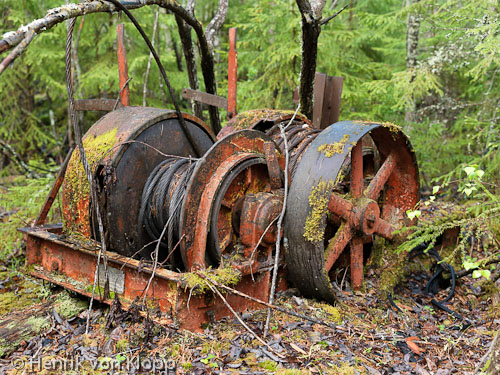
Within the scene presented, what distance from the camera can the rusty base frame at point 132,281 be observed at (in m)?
3.31

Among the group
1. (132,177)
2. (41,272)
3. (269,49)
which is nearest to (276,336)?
(132,177)

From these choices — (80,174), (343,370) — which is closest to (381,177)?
(343,370)

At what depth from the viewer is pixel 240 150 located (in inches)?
155

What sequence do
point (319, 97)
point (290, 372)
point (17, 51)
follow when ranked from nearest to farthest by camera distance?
1. point (17, 51)
2. point (290, 372)
3. point (319, 97)

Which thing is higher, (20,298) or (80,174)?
(80,174)

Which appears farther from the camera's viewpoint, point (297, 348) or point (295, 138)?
point (295, 138)

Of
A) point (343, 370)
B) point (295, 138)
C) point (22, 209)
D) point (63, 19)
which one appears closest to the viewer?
point (63, 19)

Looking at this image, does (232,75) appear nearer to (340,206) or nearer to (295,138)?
(295,138)

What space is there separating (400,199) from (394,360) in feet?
7.44

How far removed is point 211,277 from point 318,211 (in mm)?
1052

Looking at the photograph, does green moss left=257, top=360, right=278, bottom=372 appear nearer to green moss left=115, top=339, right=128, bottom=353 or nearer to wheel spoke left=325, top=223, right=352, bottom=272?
green moss left=115, top=339, right=128, bottom=353

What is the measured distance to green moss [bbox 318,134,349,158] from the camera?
3.79 meters

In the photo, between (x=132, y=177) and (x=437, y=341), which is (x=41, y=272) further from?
(x=437, y=341)

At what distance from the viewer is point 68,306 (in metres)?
3.91
